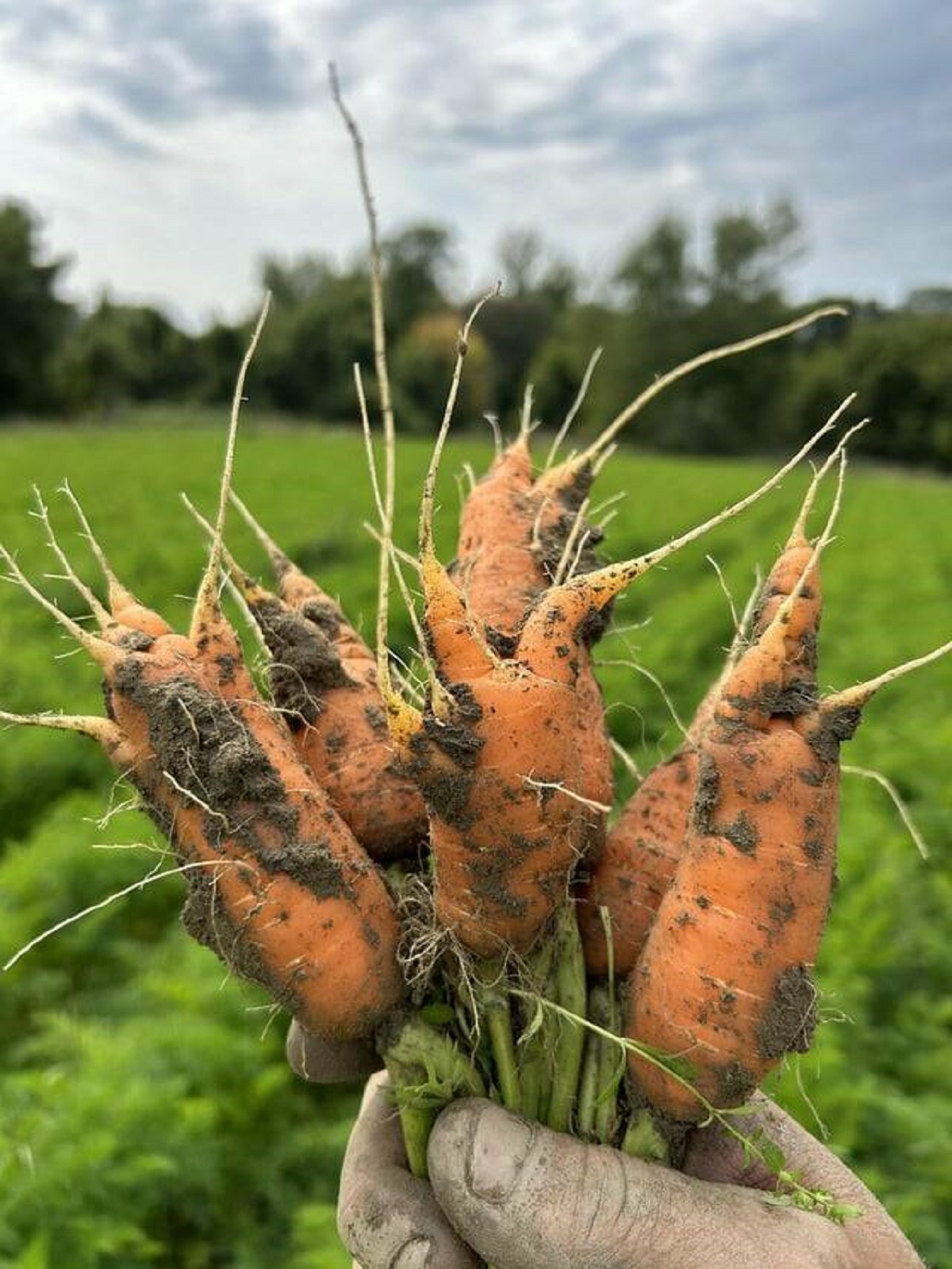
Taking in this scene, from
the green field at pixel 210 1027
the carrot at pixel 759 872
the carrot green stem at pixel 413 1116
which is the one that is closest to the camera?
the carrot at pixel 759 872

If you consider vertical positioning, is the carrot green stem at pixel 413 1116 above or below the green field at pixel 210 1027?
above

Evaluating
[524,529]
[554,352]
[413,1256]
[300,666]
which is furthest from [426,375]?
[413,1256]

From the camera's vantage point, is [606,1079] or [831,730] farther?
[606,1079]

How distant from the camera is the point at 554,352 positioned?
55.8 m

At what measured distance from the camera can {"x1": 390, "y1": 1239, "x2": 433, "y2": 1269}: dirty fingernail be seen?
63.9 inches

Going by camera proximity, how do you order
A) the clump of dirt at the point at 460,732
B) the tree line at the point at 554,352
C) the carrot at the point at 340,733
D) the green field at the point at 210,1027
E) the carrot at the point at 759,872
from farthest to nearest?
the tree line at the point at 554,352 → the green field at the point at 210,1027 → the carrot at the point at 340,733 → the carrot at the point at 759,872 → the clump of dirt at the point at 460,732

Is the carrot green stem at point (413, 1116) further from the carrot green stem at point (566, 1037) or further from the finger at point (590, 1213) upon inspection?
the carrot green stem at point (566, 1037)

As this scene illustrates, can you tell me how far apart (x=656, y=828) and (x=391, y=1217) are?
87 cm

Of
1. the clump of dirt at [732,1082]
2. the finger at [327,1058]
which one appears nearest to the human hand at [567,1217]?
the clump of dirt at [732,1082]

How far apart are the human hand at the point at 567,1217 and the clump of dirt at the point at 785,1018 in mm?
275

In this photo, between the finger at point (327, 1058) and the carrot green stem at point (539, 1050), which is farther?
the finger at point (327, 1058)

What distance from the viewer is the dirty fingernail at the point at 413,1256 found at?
162cm

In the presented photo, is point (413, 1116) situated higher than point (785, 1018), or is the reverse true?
point (785, 1018)

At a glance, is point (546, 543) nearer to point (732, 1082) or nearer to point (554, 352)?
point (732, 1082)
